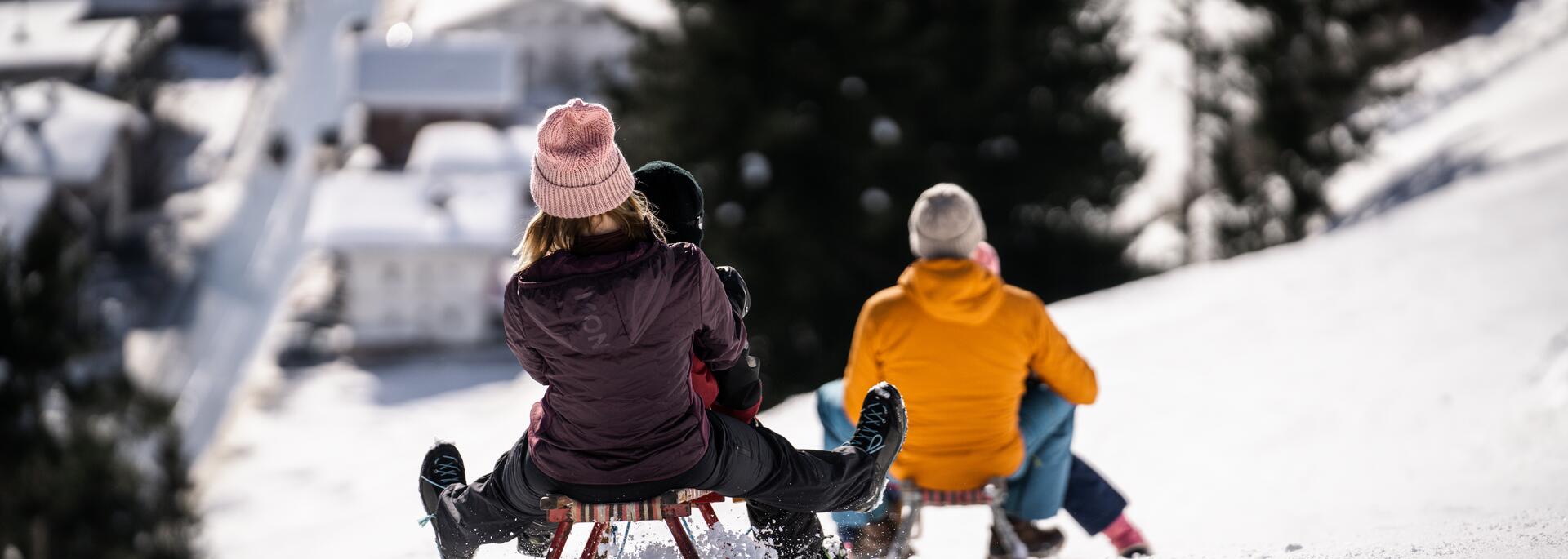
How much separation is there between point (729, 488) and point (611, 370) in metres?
0.48

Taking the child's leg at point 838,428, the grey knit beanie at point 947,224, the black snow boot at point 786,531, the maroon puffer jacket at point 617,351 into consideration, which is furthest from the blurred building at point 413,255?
the maroon puffer jacket at point 617,351

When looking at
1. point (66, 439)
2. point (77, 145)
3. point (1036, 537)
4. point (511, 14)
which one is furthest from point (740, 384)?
point (511, 14)

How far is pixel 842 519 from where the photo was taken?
457 centimetres

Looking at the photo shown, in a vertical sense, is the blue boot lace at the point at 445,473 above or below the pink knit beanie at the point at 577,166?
below

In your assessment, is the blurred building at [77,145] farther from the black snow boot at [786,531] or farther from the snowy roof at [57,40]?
the black snow boot at [786,531]

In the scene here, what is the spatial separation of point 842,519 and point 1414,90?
1562 centimetres

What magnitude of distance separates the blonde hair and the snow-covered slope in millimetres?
1084

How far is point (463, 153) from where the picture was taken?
111 ft

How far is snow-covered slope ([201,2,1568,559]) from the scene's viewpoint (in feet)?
16.9

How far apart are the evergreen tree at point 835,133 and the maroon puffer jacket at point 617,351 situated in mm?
9113

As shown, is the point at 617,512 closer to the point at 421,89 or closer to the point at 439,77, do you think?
the point at 421,89

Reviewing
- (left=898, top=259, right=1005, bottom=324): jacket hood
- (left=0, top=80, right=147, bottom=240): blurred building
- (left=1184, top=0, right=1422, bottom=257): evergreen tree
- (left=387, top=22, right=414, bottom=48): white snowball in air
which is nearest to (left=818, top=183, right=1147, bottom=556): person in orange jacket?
(left=898, top=259, right=1005, bottom=324): jacket hood

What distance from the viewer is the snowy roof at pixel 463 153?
1315 inches

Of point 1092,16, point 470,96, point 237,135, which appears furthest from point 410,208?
point 1092,16
